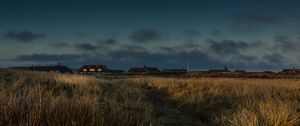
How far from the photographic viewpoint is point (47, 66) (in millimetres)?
112375

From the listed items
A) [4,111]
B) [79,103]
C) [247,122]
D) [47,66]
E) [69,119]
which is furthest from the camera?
[47,66]

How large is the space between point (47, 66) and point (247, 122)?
109 meters

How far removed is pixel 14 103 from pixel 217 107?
8952 mm

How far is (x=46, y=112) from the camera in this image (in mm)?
6223

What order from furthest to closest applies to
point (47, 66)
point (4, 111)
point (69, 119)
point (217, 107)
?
1. point (47, 66)
2. point (217, 107)
3. point (69, 119)
4. point (4, 111)

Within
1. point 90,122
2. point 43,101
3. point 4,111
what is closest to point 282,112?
point 90,122

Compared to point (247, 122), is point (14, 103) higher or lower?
higher

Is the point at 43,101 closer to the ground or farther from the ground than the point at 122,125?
farther from the ground

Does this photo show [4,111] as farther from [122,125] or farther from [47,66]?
[47,66]

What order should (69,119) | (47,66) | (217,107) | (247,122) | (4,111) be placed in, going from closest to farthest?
(4,111) < (69,119) < (247,122) < (217,107) < (47,66)

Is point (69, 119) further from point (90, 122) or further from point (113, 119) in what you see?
point (113, 119)

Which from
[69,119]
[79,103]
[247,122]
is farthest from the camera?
[247,122]

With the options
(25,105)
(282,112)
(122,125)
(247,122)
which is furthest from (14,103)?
(282,112)

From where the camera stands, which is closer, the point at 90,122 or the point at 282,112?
the point at 90,122
